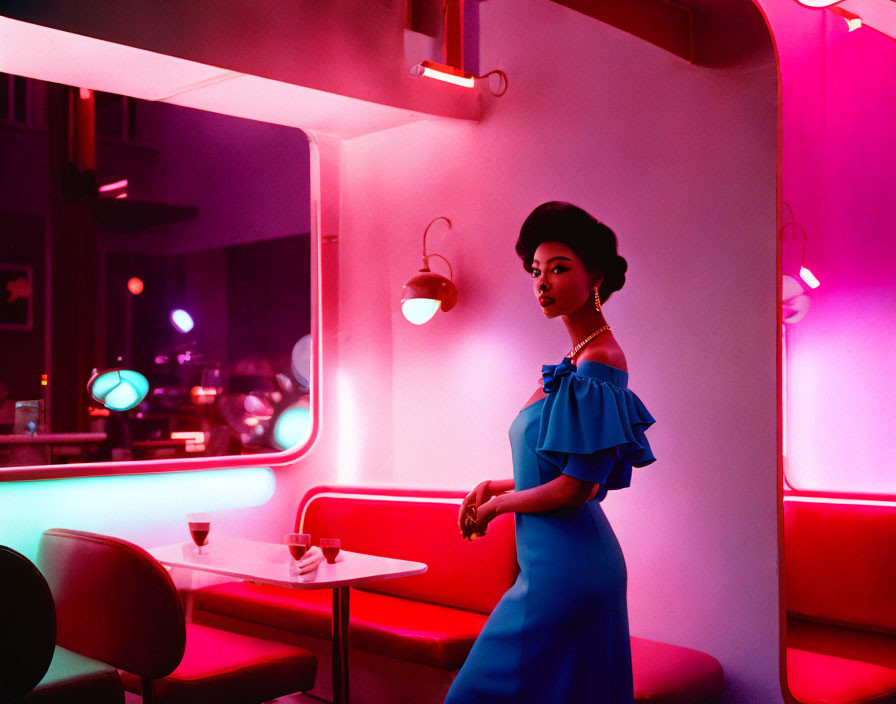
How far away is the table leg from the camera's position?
136 inches

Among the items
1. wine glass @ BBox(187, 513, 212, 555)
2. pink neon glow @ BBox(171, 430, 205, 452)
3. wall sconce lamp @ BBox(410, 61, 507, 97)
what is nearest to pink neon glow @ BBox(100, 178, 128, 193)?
pink neon glow @ BBox(171, 430, 205, 452)

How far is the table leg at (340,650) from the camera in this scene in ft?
11.3

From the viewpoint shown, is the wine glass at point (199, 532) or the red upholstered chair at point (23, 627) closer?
the red upholstered chair at point (23, 627)

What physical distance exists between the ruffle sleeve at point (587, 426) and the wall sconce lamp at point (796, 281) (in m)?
1.63

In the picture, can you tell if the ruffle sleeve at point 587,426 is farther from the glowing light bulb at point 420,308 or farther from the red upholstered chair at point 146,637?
the glowing light bulb at point 420,308

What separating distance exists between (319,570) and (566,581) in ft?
4.44

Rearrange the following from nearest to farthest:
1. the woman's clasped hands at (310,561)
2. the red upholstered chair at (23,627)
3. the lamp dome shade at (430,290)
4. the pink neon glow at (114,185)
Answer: the red upholstered chair at (23,627) → the woman's clasped hands at (310,561) → the lamp dome shade at (430,290) → the pink neon glow at (114,185)

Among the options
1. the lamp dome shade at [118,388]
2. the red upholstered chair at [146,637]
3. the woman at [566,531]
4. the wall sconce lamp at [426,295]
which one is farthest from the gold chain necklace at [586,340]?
the lamp dome shade at [118,388]

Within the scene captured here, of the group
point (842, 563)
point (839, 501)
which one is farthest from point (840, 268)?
point (842, 563)

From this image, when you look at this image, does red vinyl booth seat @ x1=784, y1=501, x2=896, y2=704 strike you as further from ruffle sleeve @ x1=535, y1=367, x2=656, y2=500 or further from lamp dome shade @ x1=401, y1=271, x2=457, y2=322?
lamp dome shade @ x1=401, y1=271, x2=457, y2=322

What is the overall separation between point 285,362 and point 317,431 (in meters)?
6.66

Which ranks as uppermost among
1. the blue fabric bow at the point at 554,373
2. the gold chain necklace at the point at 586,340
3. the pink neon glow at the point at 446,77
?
the pink neon glow at the point at 446,77

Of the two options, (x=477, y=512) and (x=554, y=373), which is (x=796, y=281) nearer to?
(x=554, y=373)

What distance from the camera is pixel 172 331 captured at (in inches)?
454
